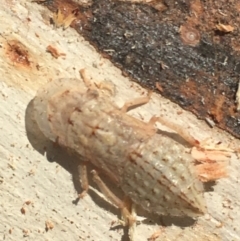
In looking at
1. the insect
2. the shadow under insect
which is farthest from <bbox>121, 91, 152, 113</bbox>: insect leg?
the shadow under insect

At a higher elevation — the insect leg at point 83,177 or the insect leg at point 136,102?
the insect leg at point 136,102

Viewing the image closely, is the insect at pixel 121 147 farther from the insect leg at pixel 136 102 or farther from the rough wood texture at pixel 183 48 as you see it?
the rough wood texture at pixel 183 48

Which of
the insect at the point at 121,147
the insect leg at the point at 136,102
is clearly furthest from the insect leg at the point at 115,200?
the insect leg at the point at 136,102

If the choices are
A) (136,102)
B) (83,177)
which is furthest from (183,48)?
(83,177)

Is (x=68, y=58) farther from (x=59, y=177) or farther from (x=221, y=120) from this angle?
(x=221, y=120)

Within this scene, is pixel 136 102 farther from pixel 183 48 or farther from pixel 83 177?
pixel 83 177

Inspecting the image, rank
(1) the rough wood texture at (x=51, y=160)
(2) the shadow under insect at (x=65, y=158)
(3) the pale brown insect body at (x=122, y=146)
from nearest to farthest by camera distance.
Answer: (3) the pale brown insect body at (x=122, y=146)
(1) the rough wood texture at (x=51, y=160)
(2) the shadow under insect at (x=65, y=158)
